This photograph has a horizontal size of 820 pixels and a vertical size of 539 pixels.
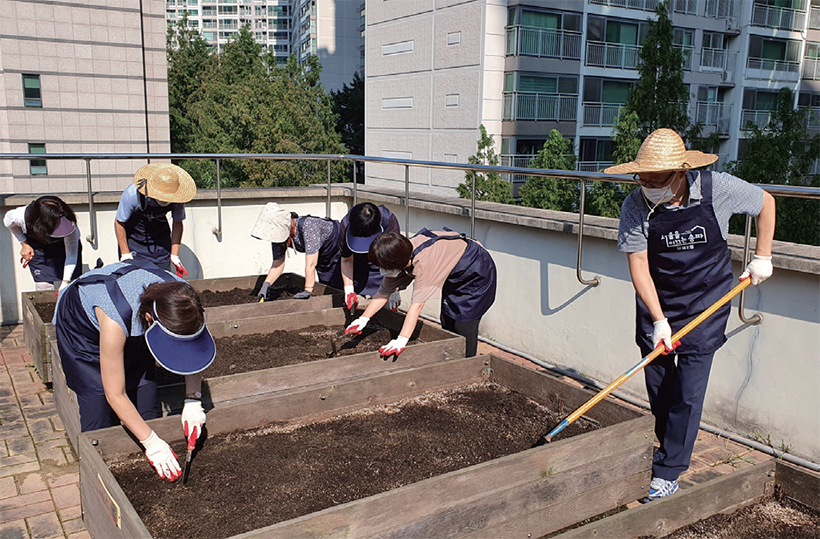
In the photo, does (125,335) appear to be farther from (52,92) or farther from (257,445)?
(52,92)

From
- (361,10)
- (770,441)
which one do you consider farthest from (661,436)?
(361,10)

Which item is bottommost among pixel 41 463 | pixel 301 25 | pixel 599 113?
pixel 41 463

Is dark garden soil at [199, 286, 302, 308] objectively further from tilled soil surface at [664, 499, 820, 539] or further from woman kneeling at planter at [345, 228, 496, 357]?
tilled soil surface at [664, 499, 820, 539]

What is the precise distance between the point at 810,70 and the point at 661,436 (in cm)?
3409

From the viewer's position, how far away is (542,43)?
2459 cm

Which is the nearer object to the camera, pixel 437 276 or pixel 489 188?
pixel 437 276

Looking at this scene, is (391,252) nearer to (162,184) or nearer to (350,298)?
(350,298)

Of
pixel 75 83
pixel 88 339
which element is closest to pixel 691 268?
pixel 88 339

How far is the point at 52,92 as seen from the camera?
16844 millimetres

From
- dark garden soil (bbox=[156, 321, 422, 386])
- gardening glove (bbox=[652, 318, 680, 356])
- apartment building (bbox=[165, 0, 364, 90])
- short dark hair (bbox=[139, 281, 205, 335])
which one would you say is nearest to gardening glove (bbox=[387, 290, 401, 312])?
dark garden soil (bbox=[156, 321, 422, 386])

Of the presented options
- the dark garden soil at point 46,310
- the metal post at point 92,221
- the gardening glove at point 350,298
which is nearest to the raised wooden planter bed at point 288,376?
the gardening glove at point 350,298

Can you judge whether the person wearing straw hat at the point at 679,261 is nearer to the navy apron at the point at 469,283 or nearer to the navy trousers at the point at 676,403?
the navy trousers at the point at 676,403

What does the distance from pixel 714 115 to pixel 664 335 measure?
29.7 meters

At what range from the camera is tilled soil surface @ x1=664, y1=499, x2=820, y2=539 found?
255cm
